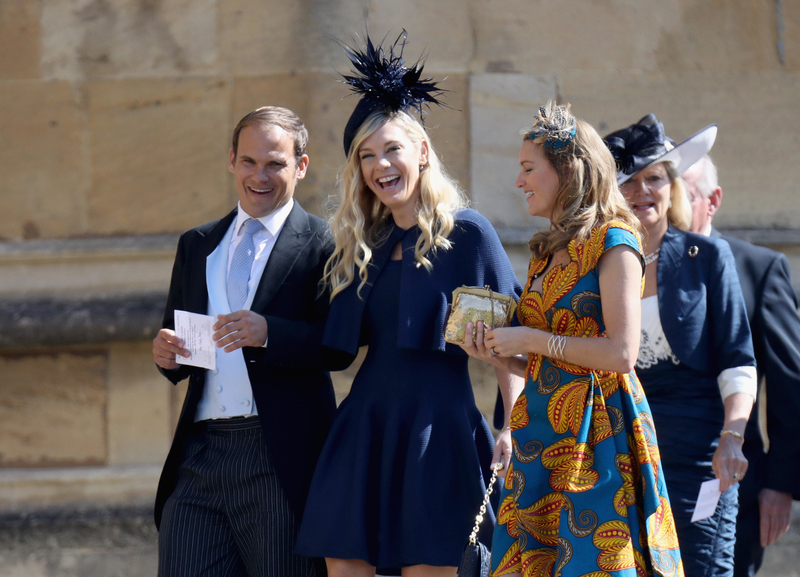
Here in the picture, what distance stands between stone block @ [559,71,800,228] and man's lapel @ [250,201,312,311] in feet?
6.65

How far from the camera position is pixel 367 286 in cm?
272

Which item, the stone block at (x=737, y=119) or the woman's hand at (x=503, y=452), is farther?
the stone block at (x=737, y=119)

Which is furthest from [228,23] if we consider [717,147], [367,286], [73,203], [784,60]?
[784,60]

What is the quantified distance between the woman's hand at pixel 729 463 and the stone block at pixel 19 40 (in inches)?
145

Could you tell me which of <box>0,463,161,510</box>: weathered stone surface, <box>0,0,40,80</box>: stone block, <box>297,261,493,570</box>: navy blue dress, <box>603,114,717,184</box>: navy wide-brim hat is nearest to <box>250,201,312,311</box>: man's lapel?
<box>297,261,493,570</box>: navy blue dress

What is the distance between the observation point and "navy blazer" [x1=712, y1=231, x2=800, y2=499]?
297cm

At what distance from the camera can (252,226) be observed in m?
2.91

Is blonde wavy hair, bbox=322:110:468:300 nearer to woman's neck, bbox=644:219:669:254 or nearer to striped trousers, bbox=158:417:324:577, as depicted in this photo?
striped trousers, bbox=158:417:324:577

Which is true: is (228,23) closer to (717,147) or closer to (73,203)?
(73,203)

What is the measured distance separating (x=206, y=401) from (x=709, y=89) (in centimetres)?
304

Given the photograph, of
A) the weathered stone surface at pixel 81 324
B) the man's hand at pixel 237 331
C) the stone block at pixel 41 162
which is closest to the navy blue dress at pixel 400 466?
the man's hand at pixel 237 331

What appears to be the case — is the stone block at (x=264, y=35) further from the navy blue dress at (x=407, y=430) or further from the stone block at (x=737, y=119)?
the navy blue dress at (x=407, y=430)

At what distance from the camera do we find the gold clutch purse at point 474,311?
2.39m

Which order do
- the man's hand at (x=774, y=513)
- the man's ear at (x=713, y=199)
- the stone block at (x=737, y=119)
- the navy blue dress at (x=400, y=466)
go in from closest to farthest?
the navy blue dress at (x=400, y=466) < the man's hand at (x=774, y=513) < the man's ear at (x=713, y=199) < the stone block at (x=737, y=119)
